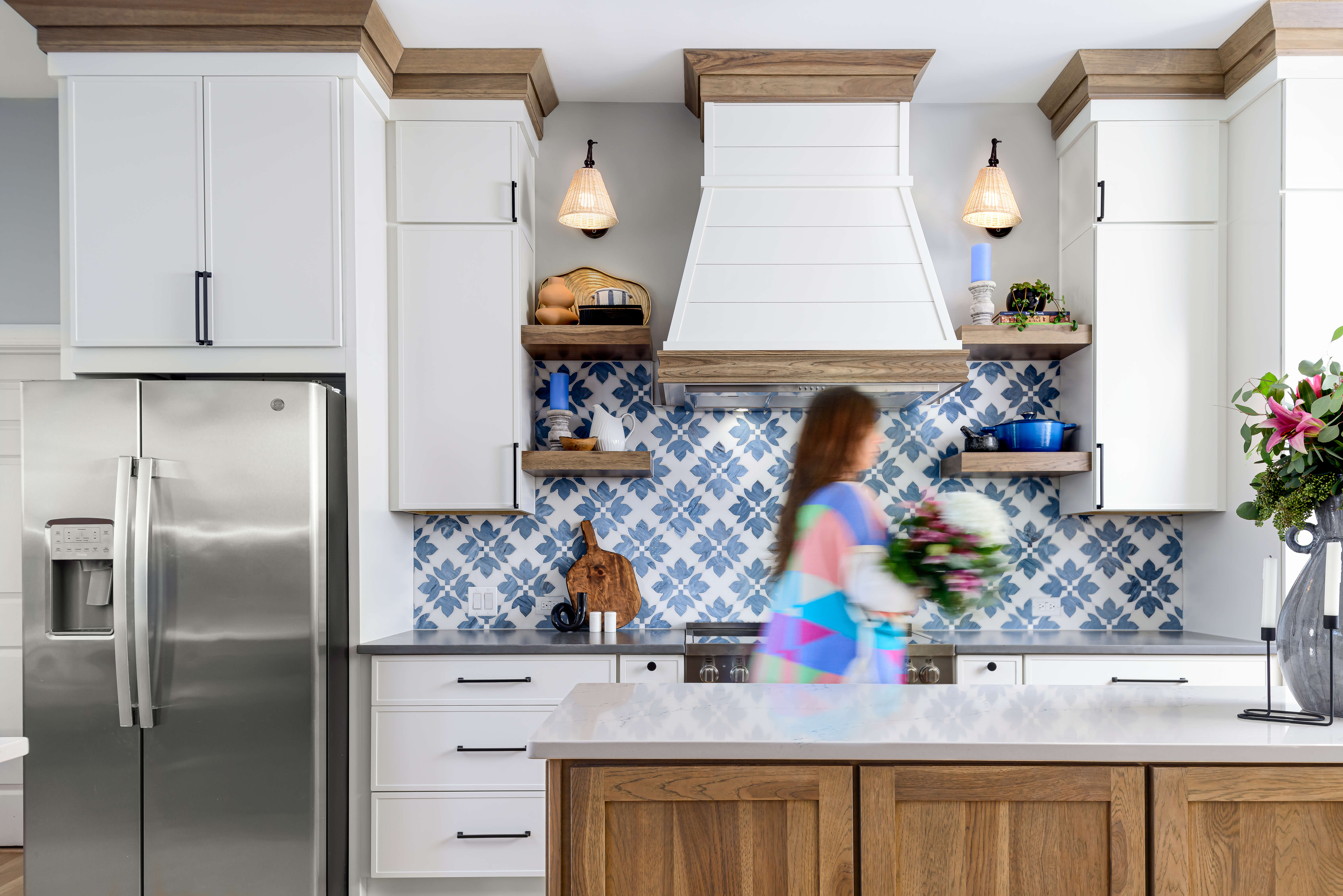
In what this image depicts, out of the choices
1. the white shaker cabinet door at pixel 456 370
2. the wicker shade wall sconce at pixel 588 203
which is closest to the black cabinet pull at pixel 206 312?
the white shaker cabinet door at pixel 456 370

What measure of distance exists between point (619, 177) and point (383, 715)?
2.26 m

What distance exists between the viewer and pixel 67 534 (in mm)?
2449

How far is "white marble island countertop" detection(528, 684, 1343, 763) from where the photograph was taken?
1.36 m

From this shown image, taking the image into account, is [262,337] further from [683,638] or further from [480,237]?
[683,638]

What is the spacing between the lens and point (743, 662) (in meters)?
3.00

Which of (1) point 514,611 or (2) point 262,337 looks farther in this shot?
(1) point 514,611

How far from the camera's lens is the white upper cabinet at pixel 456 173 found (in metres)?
3.20

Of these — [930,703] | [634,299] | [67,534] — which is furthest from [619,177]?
[930,703]

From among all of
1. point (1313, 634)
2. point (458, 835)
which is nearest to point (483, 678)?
point (458, 835)

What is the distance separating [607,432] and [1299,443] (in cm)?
226

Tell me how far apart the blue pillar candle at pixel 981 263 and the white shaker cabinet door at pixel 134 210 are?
8.93ft

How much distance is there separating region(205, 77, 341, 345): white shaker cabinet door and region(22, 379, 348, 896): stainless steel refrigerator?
360 millimetres

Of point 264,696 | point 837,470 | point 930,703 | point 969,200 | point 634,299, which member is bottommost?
point 264,696

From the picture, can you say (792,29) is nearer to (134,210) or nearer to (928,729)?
(134,210)
